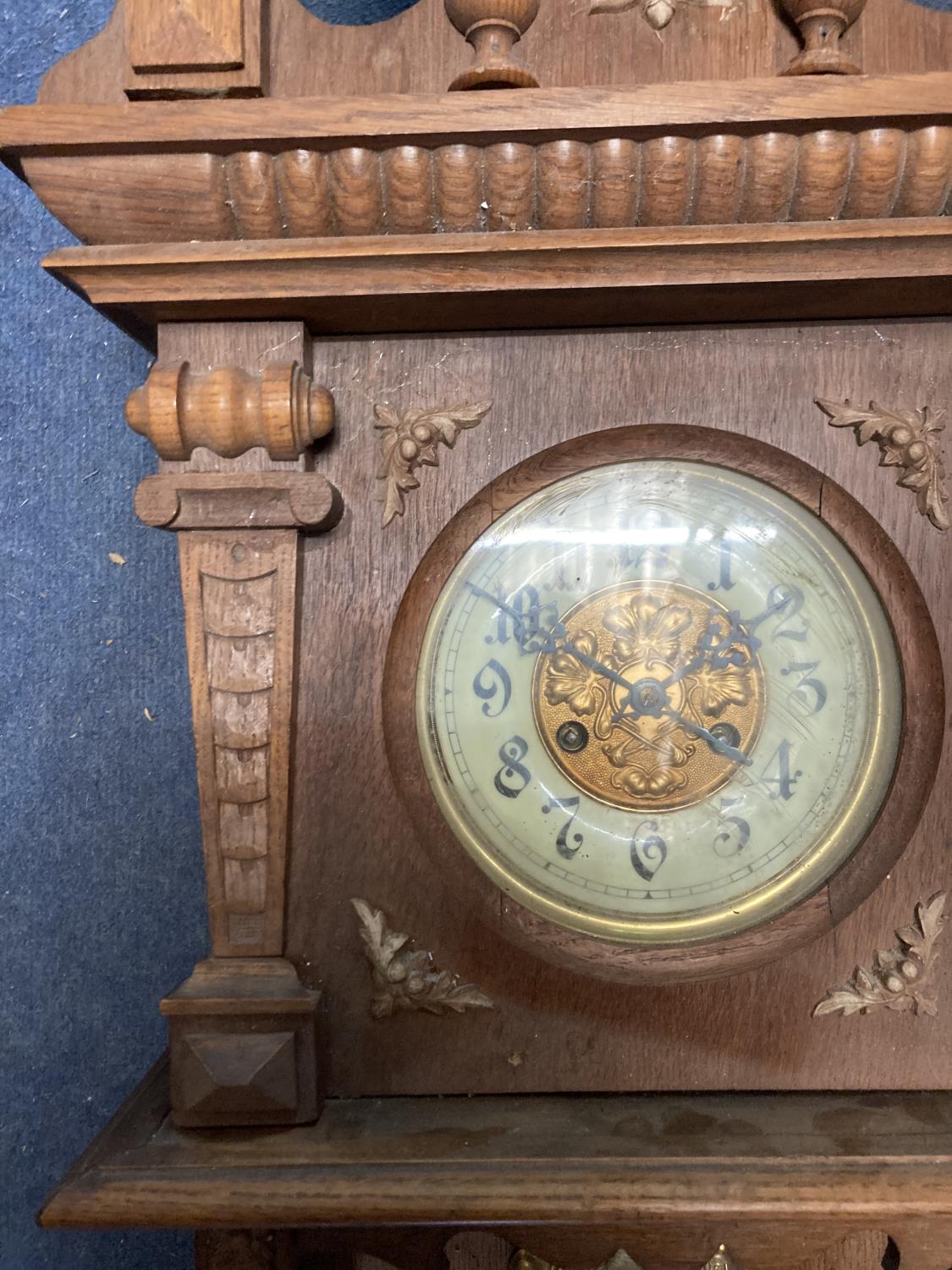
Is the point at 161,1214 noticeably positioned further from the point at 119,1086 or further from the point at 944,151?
the point at 944,151

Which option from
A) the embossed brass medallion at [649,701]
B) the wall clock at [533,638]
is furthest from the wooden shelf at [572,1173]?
the embossed brass medallion at [649,701]

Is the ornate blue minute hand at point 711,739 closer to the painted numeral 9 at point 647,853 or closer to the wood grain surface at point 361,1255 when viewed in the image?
the painted numeral 9 at point 647,853

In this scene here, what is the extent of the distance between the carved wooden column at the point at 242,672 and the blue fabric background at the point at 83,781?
33 centimetres

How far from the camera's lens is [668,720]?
0.82m

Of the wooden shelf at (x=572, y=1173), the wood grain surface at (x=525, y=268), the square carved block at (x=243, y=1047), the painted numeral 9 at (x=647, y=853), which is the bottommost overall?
the wooden shelf at (x=572, y=1173)

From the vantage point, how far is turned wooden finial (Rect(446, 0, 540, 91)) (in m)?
0.70

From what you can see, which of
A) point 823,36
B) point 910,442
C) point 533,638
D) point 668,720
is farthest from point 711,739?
point 823,36

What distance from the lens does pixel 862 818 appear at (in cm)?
81

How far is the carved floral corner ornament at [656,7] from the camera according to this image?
0.73 m

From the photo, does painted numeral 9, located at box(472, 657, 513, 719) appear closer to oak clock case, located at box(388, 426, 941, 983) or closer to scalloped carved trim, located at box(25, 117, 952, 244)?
oak clock case, located at box(388, 426, 941, 983)

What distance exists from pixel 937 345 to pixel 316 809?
0.59m

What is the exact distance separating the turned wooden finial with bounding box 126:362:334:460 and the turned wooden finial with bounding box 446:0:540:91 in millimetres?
234

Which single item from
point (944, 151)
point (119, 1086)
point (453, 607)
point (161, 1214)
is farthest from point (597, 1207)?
point (944, 151)

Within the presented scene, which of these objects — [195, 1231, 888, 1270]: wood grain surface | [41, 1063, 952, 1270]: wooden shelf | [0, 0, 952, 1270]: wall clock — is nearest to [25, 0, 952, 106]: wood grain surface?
[0, 0, 952, 1270]: wall clock
